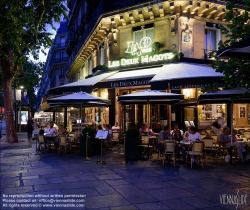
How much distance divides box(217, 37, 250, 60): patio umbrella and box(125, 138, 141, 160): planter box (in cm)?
571

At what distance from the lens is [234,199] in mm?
5617

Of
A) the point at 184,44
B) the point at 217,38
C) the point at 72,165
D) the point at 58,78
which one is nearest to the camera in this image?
the point at 72,165

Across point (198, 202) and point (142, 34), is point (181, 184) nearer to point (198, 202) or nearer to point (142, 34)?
point (198, 202)

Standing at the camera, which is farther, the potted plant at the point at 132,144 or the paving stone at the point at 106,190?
the potted plant at the point at 132,144

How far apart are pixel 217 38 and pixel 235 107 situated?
12.4 feet

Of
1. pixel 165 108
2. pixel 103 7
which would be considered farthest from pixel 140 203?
pixel 103 7

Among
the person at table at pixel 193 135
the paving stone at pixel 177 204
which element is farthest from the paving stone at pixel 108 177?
the person at table at pixel 193 135

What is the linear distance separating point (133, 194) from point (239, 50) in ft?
11.1

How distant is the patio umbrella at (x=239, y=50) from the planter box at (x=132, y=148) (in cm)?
571

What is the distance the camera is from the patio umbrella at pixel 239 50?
4566 mm

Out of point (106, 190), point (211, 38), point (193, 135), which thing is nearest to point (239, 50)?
point (106, 190)

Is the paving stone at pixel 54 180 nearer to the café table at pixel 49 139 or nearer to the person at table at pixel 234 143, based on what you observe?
the café table at pixel 49 139

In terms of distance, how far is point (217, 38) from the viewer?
15516 mm

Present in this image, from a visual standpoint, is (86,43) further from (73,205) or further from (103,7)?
(73,205)
